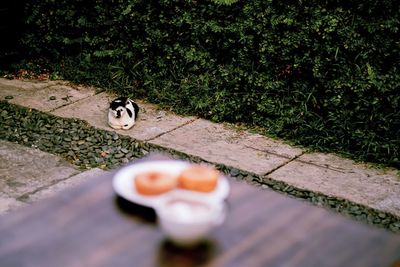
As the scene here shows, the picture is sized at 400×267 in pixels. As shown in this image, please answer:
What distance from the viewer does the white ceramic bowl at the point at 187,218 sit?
7.89 feet

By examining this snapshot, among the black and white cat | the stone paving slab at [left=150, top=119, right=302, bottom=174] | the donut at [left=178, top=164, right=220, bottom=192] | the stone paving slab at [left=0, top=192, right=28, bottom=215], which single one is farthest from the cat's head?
the donut at [left=178, top=164, right=220, bottom=192]

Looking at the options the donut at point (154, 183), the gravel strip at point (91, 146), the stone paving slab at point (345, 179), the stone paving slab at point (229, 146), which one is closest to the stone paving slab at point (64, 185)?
the gravel strip at point (91, 146)

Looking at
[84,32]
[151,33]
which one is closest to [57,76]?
[84,32]

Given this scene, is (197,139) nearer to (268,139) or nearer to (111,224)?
(268,139)

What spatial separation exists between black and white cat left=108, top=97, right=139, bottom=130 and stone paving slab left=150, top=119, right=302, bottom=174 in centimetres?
38

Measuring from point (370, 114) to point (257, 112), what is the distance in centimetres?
115

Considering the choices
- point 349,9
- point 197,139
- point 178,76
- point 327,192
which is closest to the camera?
point 327,192

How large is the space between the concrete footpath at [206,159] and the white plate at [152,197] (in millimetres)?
1758

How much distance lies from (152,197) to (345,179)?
2.71 m

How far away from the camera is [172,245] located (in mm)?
2486

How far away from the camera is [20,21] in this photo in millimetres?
7633

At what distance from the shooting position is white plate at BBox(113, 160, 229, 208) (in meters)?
2.62

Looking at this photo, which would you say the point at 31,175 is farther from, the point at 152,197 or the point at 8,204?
the point at 152,197

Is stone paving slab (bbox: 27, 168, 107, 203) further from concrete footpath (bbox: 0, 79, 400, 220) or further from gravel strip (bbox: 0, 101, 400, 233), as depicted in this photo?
gravel strip (bbox: 0, 101, 400, 233)
